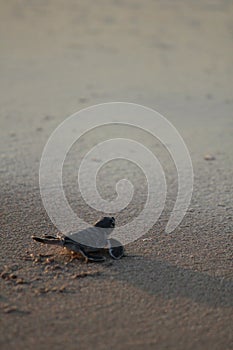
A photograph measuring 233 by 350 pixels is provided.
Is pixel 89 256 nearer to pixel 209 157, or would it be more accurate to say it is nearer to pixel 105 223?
pixel 105 223

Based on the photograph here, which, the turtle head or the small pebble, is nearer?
the turtle head

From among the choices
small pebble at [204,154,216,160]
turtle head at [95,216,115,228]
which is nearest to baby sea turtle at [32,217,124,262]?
turtle head at [95,216,115,228]

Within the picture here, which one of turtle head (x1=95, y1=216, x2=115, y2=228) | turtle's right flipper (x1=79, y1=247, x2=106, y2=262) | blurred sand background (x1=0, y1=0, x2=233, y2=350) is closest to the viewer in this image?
blurred sand background (x1=0, y1=0, x2=233, y2=350)

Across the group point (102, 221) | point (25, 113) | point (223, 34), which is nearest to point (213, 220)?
point (102, 221)

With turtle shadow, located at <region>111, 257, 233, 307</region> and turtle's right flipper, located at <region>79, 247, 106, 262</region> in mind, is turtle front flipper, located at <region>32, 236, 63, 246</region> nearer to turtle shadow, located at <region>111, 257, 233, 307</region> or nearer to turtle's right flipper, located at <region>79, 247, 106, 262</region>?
turtle's right flipper, located at <region>79, 247, 106, 262</region>

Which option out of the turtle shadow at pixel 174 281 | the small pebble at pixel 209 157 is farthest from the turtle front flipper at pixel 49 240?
the small pebble at pixel 209 157

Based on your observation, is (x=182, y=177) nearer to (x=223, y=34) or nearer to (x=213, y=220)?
(x=213, y=220)
